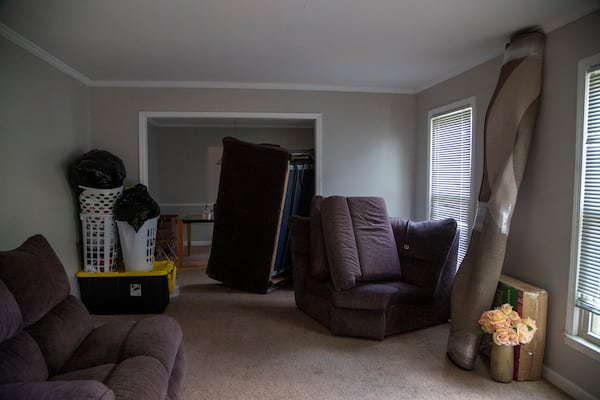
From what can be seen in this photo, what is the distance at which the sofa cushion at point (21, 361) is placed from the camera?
1.47 meters

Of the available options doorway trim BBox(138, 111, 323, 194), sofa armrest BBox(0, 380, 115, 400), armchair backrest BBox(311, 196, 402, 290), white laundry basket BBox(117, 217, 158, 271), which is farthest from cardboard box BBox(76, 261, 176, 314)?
Answer: sofa armrest BBox(0, 380, 115, 400)

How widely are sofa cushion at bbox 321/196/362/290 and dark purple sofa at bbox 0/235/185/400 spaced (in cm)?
140

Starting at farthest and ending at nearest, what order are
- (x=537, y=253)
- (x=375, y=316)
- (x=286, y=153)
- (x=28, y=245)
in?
1. (x=286, y=153)
2. (x=375, y=316)
3. (x=537, y=253)
4. (x=28, y=245)

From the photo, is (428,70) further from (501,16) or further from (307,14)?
(307,14)

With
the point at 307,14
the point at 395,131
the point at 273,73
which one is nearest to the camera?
the point at 307,14

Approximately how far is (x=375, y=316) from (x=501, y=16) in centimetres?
234

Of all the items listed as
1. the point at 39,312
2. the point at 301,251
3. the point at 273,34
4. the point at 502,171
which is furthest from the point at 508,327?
the point at 39,312

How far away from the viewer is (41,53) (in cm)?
297

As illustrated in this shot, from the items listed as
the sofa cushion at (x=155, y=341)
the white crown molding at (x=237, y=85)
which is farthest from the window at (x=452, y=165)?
the sofa cushion at (x=155, y=341)

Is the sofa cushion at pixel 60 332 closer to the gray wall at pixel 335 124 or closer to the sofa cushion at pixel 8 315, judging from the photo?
the sofa cushion at pixel 8 315

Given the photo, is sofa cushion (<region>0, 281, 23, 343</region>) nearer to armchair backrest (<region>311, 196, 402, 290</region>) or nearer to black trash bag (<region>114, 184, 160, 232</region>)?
black trash bag (<region>114, 184, 160, 232</region>)

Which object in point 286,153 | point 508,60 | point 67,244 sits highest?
point 508,60

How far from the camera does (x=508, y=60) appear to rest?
8.57 ft

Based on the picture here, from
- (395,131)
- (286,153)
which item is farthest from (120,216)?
(395,131)
